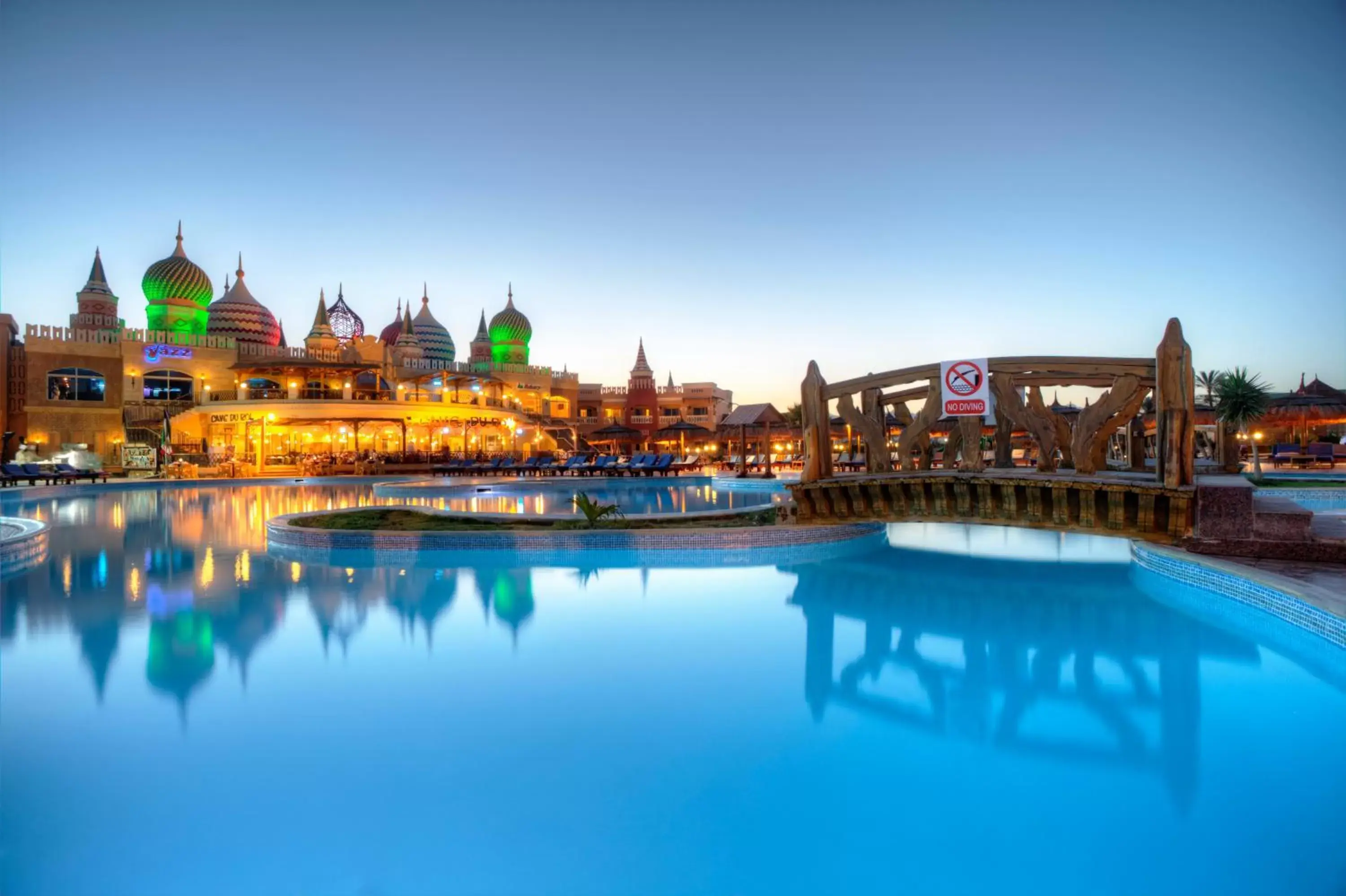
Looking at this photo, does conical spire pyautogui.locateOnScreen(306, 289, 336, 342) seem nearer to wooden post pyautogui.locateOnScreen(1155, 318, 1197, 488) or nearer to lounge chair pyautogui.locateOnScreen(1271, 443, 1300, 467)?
wooden post pyautogui.locateOnScreen(1155, 318, 1197, 488)

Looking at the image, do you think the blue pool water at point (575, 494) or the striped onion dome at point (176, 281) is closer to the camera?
the blue pool water at point (575, 494)

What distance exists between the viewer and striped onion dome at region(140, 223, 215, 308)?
37.8 metres

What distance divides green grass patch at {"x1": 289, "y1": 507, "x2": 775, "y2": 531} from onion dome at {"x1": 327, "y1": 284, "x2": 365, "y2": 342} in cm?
3810

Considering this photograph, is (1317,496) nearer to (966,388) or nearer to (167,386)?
(966,388)

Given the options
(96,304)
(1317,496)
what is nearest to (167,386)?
(96,304)

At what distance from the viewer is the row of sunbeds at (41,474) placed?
2233 cm

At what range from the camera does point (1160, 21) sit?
12242 millimetres

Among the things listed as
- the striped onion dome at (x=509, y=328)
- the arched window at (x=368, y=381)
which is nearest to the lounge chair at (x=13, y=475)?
the arched window at (x=368, y=381)

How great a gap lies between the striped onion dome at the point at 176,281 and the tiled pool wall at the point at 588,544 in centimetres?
3543

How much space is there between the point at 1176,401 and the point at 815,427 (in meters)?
4.56

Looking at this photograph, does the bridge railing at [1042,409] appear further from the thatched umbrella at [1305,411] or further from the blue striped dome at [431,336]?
the blue striped dome at [431,336]

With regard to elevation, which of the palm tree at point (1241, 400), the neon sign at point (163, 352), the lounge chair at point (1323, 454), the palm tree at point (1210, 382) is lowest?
the lounge chair at point (1323, 454)

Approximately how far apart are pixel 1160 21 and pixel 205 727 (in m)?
16.5

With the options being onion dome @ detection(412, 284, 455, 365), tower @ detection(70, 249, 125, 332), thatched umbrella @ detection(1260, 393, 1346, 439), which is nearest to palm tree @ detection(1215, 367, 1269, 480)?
thatched umbrella @ detection(1260, 393, 1346, 439)
